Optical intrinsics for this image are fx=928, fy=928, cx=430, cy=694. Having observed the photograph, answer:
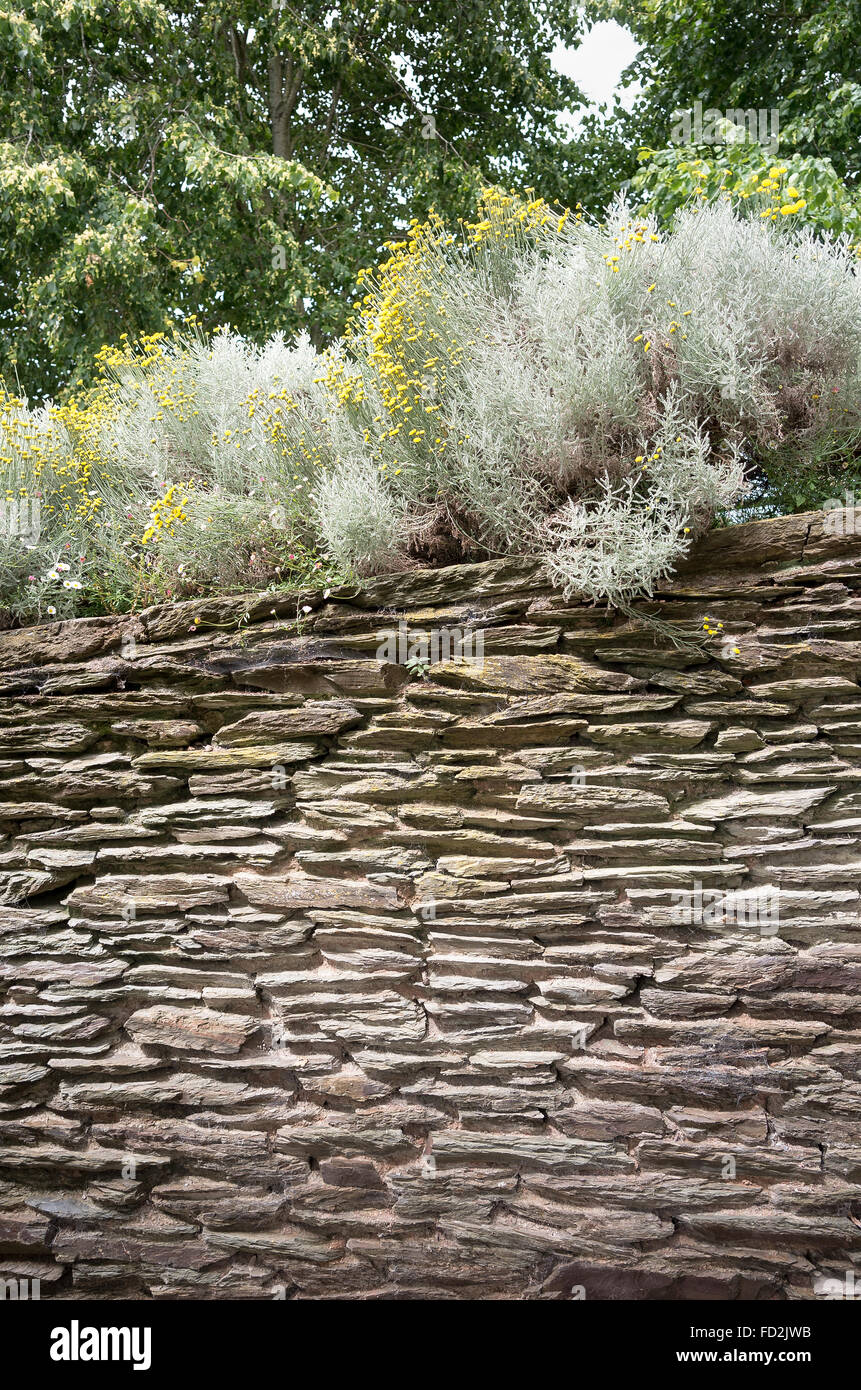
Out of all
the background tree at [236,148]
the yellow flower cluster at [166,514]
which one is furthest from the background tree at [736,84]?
the yellow flower cluster at [166,514]

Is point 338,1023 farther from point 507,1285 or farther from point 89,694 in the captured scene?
point 89,694

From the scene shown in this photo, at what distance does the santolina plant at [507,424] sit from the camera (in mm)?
3221

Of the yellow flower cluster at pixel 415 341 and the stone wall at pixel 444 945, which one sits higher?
the yellow flower cluster at pixel 415 341

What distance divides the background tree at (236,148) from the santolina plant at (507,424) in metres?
3.80

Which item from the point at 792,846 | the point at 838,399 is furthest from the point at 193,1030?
the point at 838,399

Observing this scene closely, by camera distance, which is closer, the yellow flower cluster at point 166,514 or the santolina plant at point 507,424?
the santolina plant at point 507,424

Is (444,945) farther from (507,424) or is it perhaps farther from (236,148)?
(236,148)

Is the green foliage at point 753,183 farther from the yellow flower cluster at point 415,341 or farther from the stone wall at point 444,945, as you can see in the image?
the stone wall at point 444,945

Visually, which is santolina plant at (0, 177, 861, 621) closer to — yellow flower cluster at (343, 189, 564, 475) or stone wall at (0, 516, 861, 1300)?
yellow flower cluster at (343, 189, 564, 475)

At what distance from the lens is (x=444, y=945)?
3.25 meters

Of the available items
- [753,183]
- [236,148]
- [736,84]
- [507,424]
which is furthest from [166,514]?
[736,84]

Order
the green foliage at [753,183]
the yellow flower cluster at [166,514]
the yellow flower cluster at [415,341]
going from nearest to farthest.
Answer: the yellow flower cluster at [415,341] → the yellow flower cluster at [166,514] → the green foliage at [753,183]

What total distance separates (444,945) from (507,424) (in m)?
1.88
